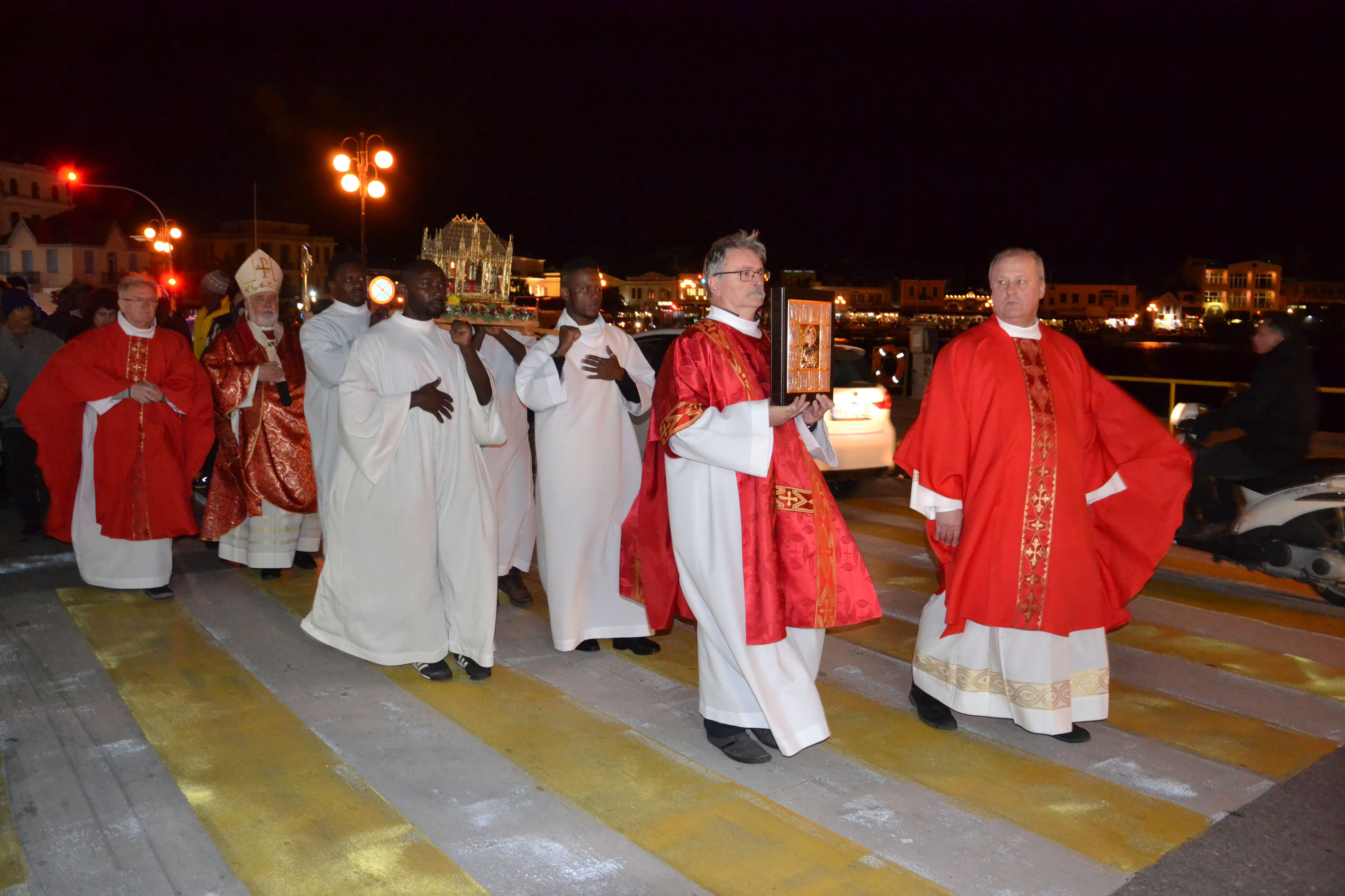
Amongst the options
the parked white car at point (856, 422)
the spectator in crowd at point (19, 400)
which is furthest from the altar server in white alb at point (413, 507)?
the spectator in crowd at point (19, 400)

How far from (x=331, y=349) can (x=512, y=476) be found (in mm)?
1363

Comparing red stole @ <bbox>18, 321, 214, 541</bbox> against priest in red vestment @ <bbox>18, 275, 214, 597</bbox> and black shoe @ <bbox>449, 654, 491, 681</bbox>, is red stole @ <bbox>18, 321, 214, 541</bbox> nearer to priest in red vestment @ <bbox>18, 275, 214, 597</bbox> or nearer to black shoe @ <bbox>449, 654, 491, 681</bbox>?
priest in red vestment @ <bbox>18, 275, 214, 597</bbox>

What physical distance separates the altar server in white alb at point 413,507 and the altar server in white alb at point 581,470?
0.42m

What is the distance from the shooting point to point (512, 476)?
273 inches

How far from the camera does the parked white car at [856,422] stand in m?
9.72

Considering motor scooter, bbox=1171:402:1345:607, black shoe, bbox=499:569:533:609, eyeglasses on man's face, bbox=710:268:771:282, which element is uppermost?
eyeglasses on man's face, bbox=710:268:771:282

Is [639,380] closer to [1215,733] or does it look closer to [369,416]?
[369,416]

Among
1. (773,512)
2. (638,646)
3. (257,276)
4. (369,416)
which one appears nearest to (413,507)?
(369,416)

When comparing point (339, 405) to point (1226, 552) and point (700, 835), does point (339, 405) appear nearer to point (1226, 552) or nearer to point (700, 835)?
point (700, 835)

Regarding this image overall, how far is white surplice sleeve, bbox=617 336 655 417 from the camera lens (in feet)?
19.1

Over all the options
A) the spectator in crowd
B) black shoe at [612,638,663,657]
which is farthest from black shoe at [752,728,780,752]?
the spectator in crowd

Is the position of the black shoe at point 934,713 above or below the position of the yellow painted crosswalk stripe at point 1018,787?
above

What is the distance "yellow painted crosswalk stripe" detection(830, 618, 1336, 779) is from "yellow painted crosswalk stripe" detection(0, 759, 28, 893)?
13.5 feet

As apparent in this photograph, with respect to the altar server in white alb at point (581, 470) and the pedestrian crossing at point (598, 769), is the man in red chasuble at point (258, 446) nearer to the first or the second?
the pedestrian crossing at point (598, 769)
